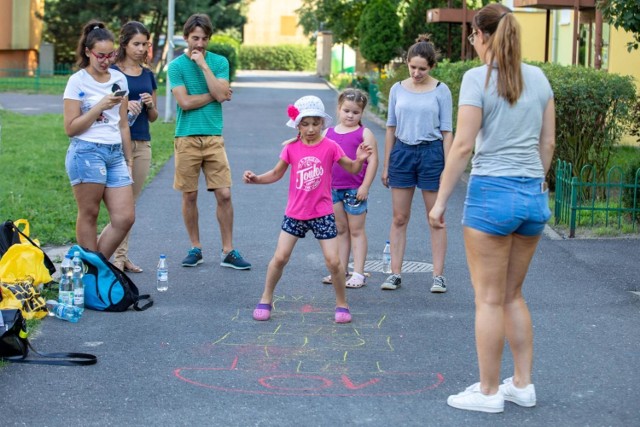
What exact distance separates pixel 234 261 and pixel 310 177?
6.31 feet

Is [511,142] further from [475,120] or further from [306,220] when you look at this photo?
[306,220]

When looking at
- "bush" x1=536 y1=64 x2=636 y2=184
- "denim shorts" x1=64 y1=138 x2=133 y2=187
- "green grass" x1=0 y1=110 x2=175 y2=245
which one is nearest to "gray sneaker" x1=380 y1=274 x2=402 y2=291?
"denim shorts" x1=64 y1=138 x2=133 y2=187

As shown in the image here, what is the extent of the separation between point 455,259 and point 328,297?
1.93m

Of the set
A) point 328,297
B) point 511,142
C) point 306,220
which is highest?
point 511,142

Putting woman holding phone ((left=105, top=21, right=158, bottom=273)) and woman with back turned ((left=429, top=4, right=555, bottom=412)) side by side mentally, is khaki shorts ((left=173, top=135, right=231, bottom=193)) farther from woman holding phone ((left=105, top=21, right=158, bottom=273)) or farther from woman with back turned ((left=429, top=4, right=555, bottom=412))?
woman with back turned ((left=429, top=4, right=555, bottom=412))

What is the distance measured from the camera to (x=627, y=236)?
34.0 ft

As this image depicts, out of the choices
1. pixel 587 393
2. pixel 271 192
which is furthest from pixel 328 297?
pixel 271 192

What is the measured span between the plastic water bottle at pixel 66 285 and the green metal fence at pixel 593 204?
17.1 ft

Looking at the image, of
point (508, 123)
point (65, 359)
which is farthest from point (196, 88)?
point (508, 123)

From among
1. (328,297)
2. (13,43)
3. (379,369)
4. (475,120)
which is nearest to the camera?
(475,120)

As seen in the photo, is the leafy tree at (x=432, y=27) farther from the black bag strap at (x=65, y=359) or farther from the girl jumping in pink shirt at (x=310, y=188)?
the black bag strap at (x=65, y=359)

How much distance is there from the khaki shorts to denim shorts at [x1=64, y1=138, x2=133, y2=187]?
3.48 ft

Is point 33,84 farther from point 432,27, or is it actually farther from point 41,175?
point 41,175

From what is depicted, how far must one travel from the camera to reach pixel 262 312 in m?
7.03
